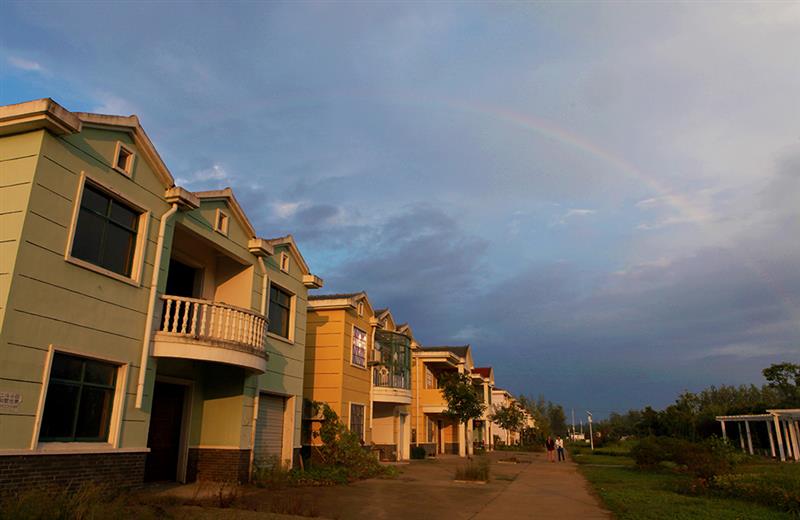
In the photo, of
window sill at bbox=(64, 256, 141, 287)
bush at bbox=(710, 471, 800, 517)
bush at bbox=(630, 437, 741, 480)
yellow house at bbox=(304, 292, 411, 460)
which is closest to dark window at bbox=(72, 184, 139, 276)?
window sill at bbox=(64, 256, 141, 287)

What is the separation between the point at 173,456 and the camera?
14047 mm

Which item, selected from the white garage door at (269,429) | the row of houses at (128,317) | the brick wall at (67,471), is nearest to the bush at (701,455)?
the row of houses at (128,317)

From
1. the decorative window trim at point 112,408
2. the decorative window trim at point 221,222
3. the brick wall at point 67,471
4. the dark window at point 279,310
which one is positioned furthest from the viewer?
the dark window at point 279,310

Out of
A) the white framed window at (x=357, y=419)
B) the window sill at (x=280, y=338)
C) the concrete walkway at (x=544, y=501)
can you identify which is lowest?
the concrete walkway at (x=544, y=501)

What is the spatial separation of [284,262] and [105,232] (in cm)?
727

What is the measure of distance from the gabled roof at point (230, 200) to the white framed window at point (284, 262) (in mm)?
1881

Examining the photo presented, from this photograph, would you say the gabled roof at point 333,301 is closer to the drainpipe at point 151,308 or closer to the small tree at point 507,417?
the drainpipe at point 151,308

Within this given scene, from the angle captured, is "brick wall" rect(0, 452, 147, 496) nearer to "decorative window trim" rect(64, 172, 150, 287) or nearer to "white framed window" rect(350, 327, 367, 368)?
"decorative window trim" rect(64, 172, 150, 287)

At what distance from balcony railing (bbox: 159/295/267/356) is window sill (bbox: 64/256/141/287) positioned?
1.06 metres

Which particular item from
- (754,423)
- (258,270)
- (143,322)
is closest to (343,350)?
(258,270)

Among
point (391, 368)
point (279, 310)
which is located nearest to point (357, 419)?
point (391, 368)

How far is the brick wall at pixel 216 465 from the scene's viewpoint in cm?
1400

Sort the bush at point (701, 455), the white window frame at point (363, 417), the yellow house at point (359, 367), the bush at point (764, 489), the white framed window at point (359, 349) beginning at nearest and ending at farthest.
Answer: the bush at point (764, 489) → the bush at point (701, 455) → the yellow house at point (359, 367) → the white window frame at point (363, 417) → the white framed window at point (359, 349)

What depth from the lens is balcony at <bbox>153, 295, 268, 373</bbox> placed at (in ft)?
38.4
